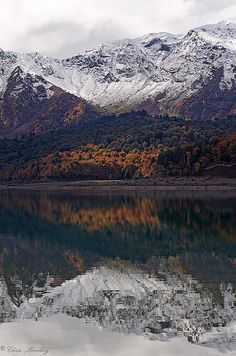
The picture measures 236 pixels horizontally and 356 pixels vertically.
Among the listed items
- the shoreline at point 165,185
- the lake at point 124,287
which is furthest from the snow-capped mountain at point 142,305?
the shoreline at point 165,185

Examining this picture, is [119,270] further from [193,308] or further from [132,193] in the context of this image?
[132,193]

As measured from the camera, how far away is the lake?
87.1 feet

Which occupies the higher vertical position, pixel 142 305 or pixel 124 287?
pixel 142 305

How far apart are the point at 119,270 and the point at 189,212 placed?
5400cm

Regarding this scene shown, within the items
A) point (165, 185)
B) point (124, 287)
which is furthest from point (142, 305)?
point (165, 185)

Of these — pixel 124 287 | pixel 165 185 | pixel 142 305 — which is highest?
pixel 165 185

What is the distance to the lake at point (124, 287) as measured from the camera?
26562 millimetres

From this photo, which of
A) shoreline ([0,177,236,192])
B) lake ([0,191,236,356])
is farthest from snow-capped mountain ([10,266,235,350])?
shoreline ([0,177,236,192])

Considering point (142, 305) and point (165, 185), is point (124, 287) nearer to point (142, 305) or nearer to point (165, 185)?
point (142, 305)

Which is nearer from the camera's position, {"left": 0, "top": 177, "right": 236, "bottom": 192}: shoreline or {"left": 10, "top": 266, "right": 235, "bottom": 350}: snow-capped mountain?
{"left": 10, "top": 266, "right": 235, "bottom": 350}: snow-capped mountain

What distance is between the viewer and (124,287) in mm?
37562

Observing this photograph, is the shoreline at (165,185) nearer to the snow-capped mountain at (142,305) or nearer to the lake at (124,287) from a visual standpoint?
the lake at (124,287)

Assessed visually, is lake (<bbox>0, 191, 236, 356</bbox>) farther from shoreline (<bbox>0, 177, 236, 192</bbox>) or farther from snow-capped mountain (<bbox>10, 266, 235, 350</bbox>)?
shoreline (<bbox>0, 177, 236, 192</bbox>)

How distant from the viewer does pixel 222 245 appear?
183 feet
